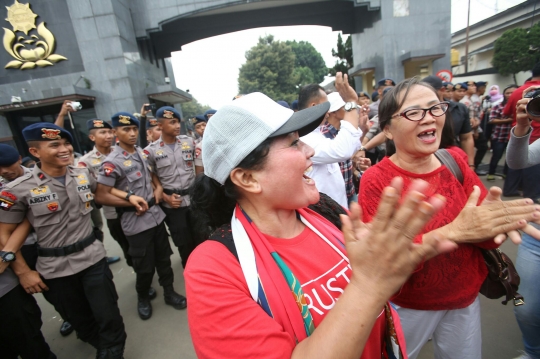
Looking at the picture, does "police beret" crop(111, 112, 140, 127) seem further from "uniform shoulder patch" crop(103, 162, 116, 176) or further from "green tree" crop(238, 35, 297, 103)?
"green tree" crop(238, 35, 297, 103)

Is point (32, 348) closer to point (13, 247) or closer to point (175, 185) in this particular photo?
point (13, 247)

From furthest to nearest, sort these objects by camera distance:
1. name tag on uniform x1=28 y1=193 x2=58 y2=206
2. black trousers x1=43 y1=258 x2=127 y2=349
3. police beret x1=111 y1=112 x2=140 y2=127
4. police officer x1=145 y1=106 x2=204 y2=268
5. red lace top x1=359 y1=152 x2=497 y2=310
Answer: police officer x1=145 y1=106 x2=204 y2=268, police beret x1=111 y1=112 x2=140 y2=127, black trousers x1=43 y1=258 x2=127 y2=349, name tag on uniform x1=28 y1=193 x2=58 y2=206, red lace top x1=359 y1=152 x2=497 y2=310

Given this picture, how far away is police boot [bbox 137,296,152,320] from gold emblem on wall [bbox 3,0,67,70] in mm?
12917

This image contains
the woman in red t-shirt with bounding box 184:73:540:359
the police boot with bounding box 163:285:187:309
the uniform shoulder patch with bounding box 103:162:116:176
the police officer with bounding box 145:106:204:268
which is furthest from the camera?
the police officer with bounding box 145:106:204:268

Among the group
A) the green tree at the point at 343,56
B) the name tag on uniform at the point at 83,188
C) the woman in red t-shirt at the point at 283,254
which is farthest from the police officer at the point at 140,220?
the green tree at the point at 343,56

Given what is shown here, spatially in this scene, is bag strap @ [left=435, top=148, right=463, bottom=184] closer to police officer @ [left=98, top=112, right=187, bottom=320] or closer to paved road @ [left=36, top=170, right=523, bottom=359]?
paved road @ [left=36, top=170, right=523, bottom=359]

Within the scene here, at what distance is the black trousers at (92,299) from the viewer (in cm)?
246

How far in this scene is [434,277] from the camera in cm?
151

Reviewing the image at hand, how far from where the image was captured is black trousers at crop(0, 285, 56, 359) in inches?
90.7

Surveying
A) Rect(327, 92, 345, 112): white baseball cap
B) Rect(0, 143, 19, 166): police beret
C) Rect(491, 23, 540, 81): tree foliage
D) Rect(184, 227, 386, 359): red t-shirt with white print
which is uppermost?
Rect(491, 23, 540, 81): tree foliage

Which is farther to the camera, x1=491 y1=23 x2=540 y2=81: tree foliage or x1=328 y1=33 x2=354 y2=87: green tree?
x1=328 y1=33 x2=354 y2=87: green tree

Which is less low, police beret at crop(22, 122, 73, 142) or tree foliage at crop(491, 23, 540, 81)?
tree foliage at crop(491, 23, 540, 81)

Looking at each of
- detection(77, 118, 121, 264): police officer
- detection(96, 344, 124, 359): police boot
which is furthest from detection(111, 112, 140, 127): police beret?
detection(96, 344, 124, 359): police boot

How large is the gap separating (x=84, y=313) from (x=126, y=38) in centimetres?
1386
